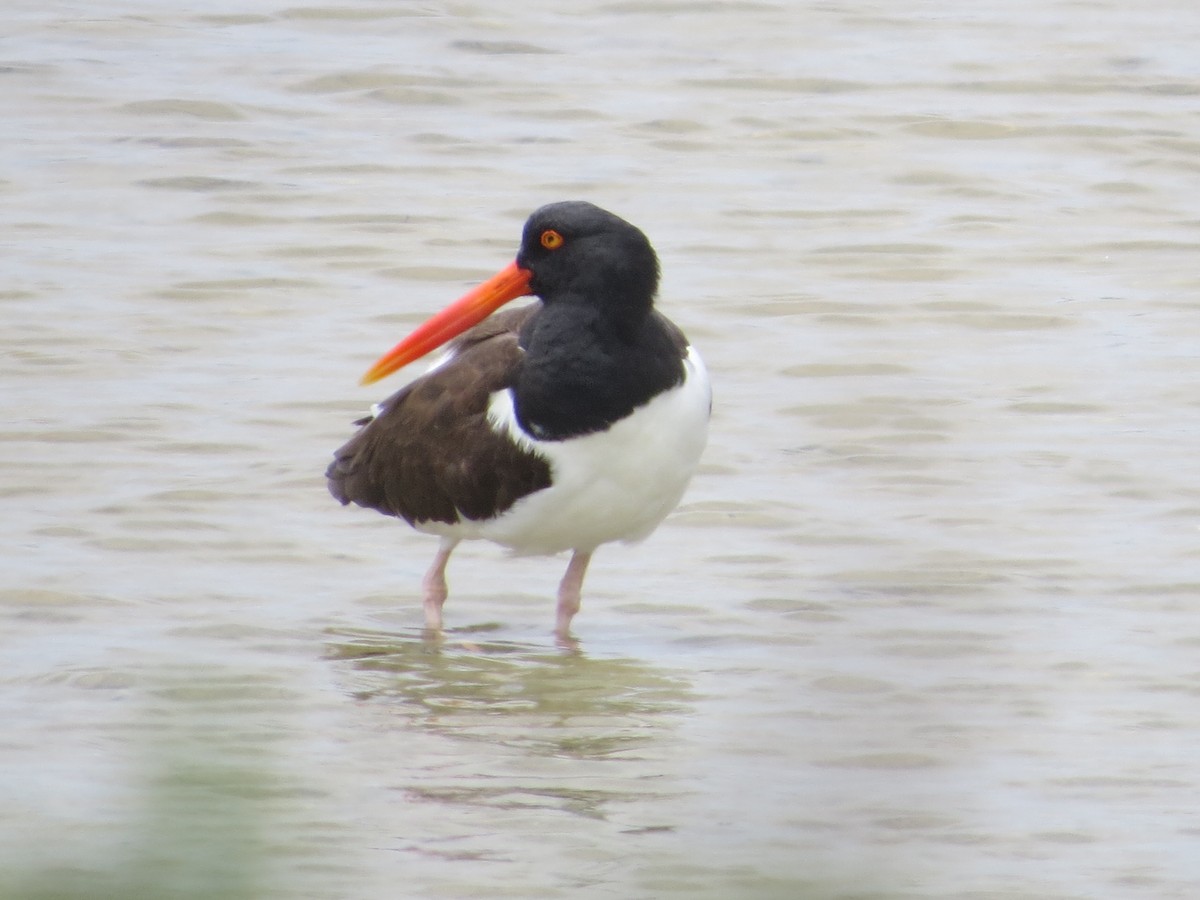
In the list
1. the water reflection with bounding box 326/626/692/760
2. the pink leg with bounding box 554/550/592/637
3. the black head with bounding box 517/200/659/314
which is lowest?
the water reflection with bounding box 326/626/692/760

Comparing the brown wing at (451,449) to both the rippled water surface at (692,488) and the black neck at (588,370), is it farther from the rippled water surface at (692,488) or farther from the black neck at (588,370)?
the rippled water surface at (692,488)

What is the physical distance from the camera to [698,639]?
19.0ft

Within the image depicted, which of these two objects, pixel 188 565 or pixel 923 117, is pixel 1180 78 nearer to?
pixel 923 117

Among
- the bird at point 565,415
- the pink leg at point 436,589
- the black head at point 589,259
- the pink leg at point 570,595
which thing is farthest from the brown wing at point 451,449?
the pink leg at point 570,595

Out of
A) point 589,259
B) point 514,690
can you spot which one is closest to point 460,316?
point 589,259

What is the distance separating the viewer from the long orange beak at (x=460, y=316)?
5.76 metres

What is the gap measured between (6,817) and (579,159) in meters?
8.00

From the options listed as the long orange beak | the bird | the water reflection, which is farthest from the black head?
the water reflection

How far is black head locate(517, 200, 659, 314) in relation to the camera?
543cm

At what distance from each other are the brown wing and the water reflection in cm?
39

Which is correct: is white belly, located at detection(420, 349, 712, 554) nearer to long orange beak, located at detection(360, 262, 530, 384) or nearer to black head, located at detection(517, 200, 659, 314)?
black head, located at detection(517, 200, 659, 314)

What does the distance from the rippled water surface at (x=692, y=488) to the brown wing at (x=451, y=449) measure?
0.40 m

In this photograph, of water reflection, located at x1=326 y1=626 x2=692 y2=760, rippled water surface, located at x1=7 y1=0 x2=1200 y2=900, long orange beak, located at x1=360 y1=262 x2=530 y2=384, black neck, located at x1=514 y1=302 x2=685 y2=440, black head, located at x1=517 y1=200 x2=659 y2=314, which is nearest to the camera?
rippled water surface, located at x1=7 y1=0 x2=1200 y2=900

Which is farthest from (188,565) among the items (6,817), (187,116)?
(187,116)
